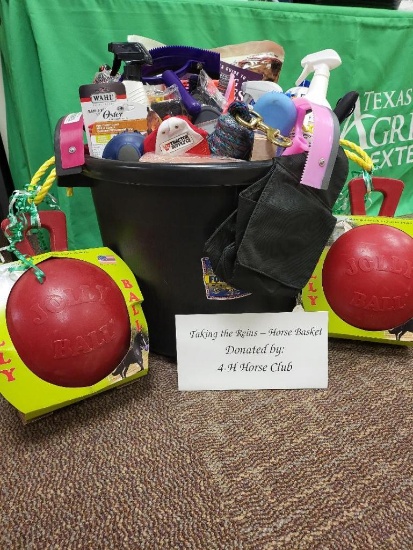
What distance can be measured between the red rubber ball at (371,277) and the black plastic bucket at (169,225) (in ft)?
0.26

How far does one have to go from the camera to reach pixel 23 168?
981mm

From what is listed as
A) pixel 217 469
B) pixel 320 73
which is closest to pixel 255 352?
pixel 217 469

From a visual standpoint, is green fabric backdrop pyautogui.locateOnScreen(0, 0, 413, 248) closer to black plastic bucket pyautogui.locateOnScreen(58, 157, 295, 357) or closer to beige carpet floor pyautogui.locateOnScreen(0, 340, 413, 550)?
black plastic bucket pyautogui.locateOnScreen(58, 157, 295, 357)

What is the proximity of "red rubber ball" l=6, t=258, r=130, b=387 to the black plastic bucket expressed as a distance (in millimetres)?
77

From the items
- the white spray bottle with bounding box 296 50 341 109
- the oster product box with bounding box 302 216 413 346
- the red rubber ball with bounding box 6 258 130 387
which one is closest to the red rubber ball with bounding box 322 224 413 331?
the oster product box with bounding box 302 216 413 346

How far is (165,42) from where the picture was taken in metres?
0.90

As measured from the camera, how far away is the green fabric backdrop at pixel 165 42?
815 mm

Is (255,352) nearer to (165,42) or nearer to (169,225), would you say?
(169,225)

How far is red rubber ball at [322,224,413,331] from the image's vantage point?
1.86ft

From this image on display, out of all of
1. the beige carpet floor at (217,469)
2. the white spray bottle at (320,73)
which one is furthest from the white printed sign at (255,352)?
the white spray bottle at (320,73)

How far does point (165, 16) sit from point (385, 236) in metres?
0.65

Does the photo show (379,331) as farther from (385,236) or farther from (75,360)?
(75,360)

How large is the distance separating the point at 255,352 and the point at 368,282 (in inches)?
7.1

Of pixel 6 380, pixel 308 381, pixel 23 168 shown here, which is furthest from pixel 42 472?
pixel 23 168
